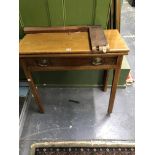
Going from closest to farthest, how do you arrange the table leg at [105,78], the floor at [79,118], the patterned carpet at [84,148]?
1. the patterned carpet at [84,148]
2. the floor at [79,118]
3. the table leg at [105,78]

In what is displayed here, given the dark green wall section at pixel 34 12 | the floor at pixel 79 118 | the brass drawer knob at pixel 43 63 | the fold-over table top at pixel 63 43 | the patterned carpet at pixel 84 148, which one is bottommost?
the patterned carpet at pixel 84 148

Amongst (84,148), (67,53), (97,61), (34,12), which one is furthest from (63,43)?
(84,148)

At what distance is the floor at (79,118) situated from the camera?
1.54 m

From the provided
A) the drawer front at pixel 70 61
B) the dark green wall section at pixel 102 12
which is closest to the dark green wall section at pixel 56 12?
the dark green wall section at pixel 102 12

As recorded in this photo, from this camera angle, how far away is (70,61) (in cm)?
130

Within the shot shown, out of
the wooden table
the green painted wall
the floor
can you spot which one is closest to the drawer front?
the wooden table

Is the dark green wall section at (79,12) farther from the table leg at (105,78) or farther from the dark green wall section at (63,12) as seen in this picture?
the table leg at (105,78)

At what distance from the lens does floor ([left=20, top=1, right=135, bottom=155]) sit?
1535 millimetres

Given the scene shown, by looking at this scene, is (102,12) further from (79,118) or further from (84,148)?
(84,148)

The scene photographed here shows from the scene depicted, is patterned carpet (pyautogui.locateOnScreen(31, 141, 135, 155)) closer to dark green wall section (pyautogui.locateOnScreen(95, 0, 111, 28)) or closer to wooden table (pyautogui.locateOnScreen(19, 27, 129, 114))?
wooden table (pyautogui.locateOnScreen(19, 27, 129, 114))

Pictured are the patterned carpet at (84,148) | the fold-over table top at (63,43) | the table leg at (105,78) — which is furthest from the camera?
the table leg at (105,78)
